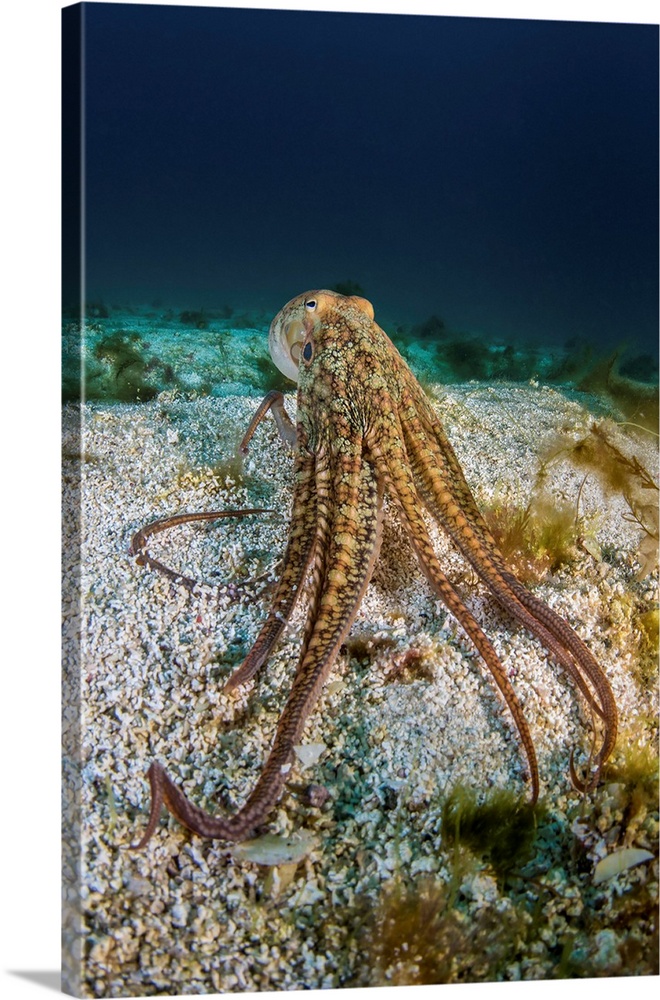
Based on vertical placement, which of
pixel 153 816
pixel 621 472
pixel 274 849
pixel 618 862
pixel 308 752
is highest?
pixel 621 472

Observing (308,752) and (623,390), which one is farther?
(623,390)

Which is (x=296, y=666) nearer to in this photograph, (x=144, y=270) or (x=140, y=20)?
(x=144, y=270)

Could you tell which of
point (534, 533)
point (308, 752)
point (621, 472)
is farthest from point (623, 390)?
point (308, 752)

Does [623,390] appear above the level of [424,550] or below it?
above

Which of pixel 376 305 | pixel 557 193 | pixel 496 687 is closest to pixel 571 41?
pixel 557 193

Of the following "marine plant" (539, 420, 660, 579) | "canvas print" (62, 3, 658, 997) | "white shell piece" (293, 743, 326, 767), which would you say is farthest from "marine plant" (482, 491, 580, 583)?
"white shell piece" (293, 743, 326, 767)

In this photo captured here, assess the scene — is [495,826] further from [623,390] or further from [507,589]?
[623,390]

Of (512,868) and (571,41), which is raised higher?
(571,41)
